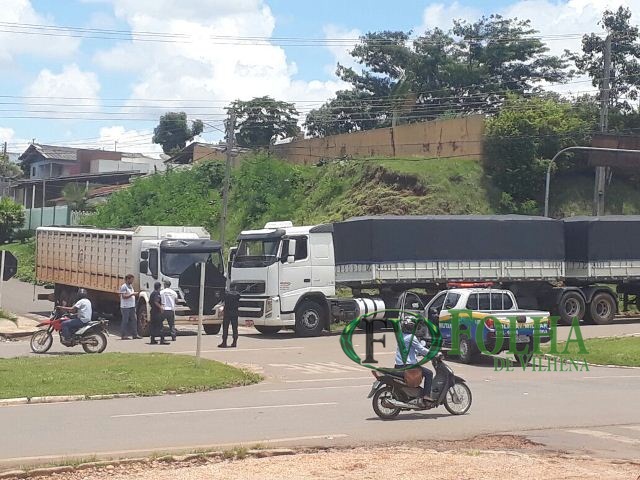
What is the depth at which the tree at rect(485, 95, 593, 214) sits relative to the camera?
51.4m

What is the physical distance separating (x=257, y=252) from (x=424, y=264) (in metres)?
5.77

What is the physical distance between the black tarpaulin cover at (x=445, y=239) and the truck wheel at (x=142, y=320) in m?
6.39

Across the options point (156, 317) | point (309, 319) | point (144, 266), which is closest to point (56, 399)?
point (156, 317)

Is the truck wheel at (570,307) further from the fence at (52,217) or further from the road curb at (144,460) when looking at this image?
the fence at (52,217)

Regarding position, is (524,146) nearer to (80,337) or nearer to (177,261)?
(177,261)

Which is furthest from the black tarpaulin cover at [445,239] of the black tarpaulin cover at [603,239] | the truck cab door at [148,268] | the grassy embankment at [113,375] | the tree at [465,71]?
the tree at [465,71]

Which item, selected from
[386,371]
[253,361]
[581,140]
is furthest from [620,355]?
[581,140]

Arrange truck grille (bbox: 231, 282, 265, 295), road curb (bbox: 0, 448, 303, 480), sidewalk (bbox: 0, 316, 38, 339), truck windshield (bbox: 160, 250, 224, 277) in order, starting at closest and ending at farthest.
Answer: road curb (bbox: 0, 448, 303, 480)
sidewalk (bbox: 0, 316, 38, 339)
truck grille (bbox: 231, 282, 265, 295)
truck windshield (bbox: 160, 250, 224, 277)

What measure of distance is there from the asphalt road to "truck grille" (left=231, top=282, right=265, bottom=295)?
7.83m

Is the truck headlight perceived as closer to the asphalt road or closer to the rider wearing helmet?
the rider wearing helmet

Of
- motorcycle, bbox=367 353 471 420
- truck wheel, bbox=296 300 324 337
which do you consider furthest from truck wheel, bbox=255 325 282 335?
motorcycle, bbox=367 353 471 420

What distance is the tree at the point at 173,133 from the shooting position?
9750 centimetres

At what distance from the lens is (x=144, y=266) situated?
30.0m

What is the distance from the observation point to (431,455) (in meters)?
10.6
